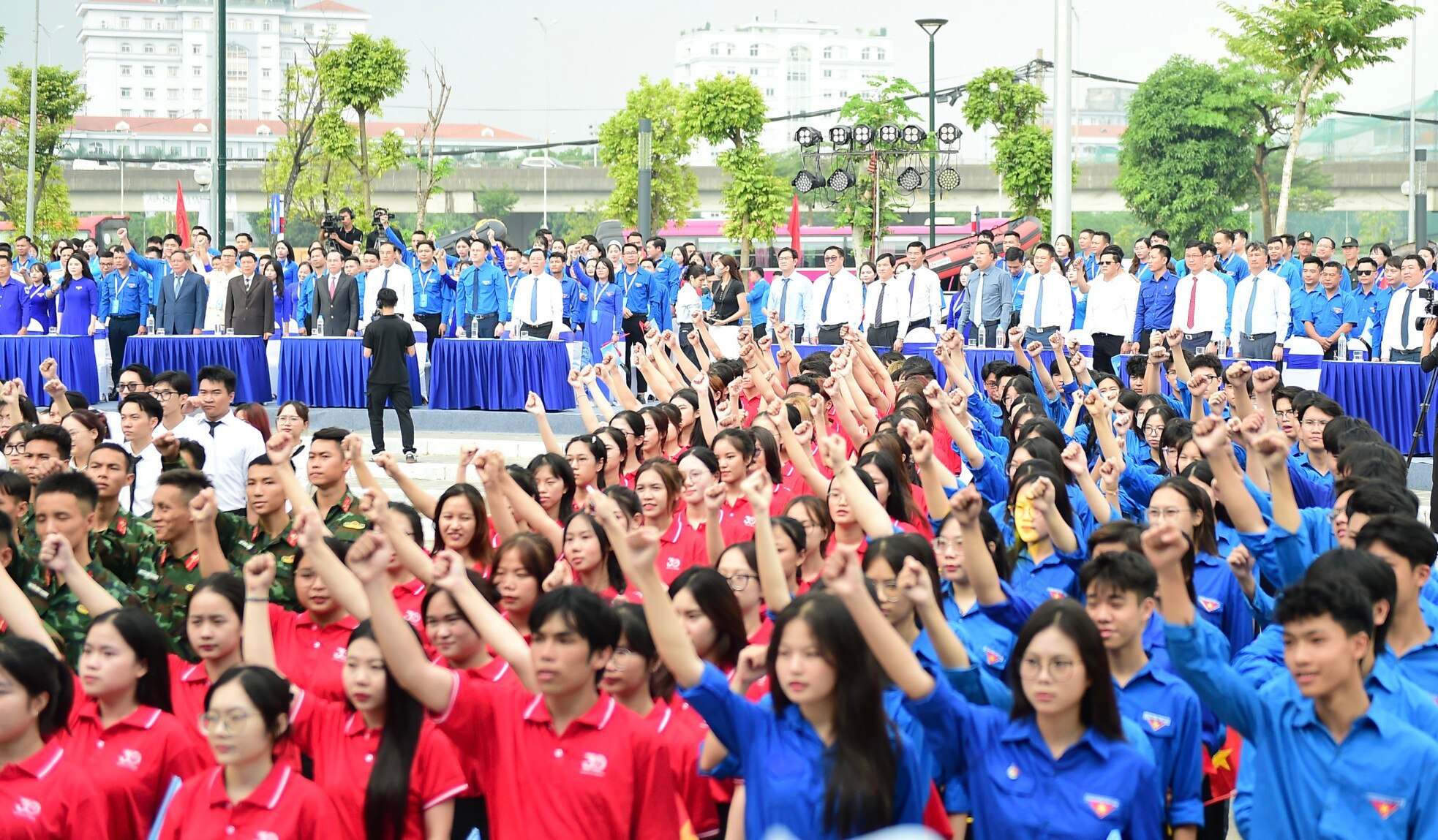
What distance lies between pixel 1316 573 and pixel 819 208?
215 feet

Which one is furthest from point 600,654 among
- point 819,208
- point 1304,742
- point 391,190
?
point 819,208

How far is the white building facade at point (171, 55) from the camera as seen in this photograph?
16162 cm

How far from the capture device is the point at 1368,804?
3691mm

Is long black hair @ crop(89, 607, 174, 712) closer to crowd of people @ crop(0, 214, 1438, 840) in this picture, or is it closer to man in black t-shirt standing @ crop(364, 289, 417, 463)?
crowd of people @ crop(0, 214, 1438, 840)

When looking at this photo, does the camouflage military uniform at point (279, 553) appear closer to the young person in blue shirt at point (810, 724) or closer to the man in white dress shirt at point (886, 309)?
the young person in blue shirt at point (810, 724)

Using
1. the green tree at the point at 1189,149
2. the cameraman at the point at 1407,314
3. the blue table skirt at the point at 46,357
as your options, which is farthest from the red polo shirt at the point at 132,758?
the green tree at the point at 1189,149

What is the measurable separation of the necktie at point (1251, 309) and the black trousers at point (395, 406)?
7.89 meters

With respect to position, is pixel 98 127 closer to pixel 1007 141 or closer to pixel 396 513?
pixel 1007 141

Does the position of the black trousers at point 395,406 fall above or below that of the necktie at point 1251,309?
below

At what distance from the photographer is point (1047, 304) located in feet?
53.0

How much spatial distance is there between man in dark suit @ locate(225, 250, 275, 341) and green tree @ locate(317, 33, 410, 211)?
11.5 metres

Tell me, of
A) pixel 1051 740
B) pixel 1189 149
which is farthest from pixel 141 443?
pixel 1189 149

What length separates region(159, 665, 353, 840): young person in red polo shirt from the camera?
408cm

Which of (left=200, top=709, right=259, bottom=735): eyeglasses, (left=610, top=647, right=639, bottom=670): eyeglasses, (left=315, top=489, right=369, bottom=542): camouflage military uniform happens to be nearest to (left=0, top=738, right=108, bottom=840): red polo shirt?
(left=200, top=709, right=259, bottom=735): eyeglasses
